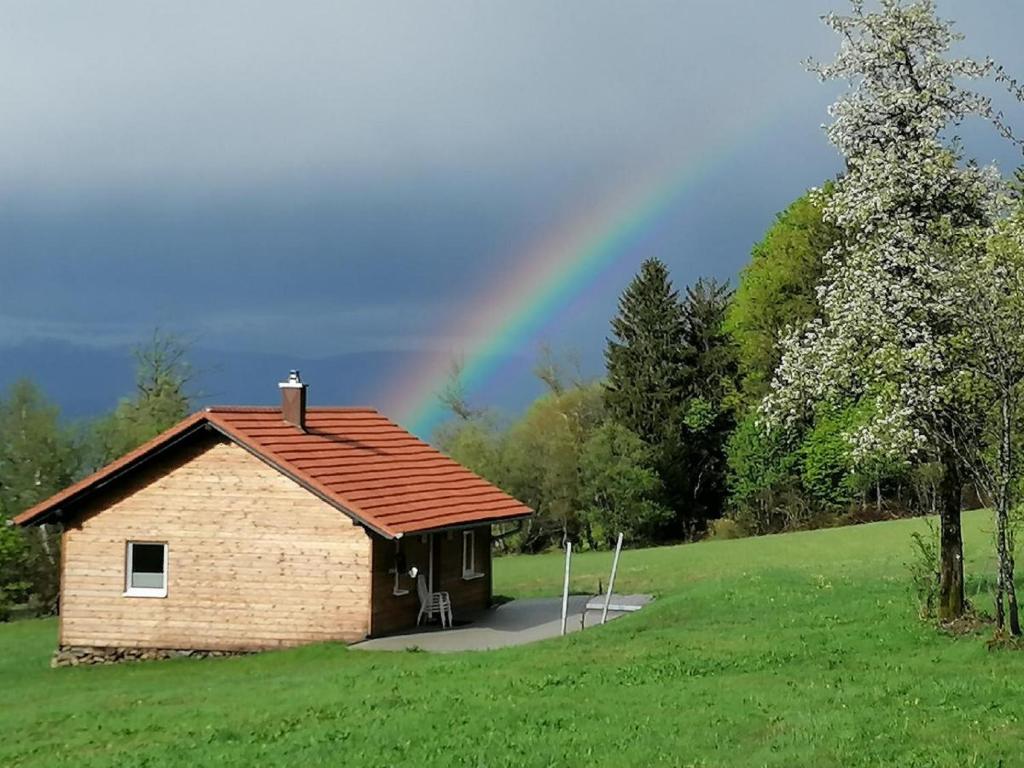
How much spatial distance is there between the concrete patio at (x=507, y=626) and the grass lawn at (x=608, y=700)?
1638 millimetres

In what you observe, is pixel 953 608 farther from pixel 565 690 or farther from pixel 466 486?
pixel 466 486

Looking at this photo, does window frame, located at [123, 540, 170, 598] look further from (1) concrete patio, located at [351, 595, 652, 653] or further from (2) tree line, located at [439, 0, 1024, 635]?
(2) tree line, located at [439, 0, 1024, 635]

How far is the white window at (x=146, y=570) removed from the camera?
1127 inches

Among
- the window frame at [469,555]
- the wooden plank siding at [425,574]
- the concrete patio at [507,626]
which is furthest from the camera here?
the window frame at [469,555]

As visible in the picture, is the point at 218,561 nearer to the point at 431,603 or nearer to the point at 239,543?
the point at 239,543

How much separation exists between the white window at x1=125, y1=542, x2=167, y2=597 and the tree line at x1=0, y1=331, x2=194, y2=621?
2038 cm

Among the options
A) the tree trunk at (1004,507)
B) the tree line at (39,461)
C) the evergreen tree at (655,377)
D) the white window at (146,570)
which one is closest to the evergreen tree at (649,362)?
the evergreen tree at (655,377)

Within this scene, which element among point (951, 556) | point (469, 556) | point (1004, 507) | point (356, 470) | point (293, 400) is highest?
point (293, 400)

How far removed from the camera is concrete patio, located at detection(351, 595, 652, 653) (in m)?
24.6

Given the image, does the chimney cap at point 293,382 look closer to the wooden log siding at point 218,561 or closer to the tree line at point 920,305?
the wooden log siding at point 218,561

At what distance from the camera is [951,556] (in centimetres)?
1914

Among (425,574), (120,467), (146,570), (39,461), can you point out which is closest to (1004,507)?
(425,574)

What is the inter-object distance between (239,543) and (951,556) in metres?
16.1

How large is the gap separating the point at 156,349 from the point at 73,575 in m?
37.1
